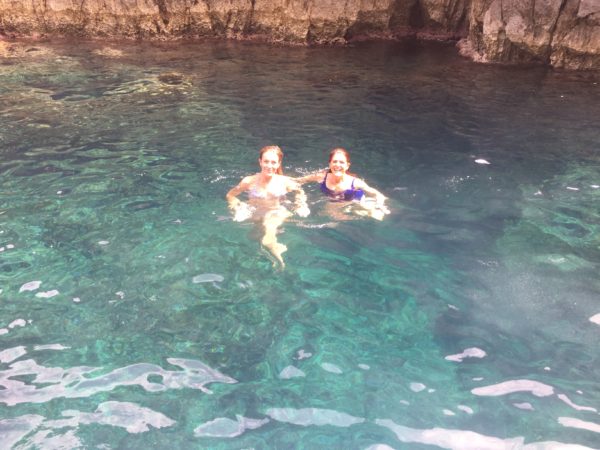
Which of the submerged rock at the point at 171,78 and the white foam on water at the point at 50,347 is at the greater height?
the submerged rock at the point at 171,78

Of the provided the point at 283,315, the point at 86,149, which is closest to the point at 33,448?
the point at 283,315

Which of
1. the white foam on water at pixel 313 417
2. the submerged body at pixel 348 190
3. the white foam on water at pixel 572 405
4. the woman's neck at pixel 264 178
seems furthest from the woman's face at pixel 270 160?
the white foam on water at pixel 572 405

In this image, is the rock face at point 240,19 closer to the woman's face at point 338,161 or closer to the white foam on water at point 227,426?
the woman's face at point 338,161

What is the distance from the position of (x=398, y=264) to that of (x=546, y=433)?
8.12ft

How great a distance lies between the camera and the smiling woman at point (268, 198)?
21.4ft

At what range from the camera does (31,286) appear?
532cm

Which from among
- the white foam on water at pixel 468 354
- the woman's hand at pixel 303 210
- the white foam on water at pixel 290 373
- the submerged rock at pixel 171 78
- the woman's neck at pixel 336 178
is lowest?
the white foam on water at pixel 290 373

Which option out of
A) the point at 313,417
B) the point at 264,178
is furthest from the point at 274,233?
the point at 313,417

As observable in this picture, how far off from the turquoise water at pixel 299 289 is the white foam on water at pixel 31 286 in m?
0.02

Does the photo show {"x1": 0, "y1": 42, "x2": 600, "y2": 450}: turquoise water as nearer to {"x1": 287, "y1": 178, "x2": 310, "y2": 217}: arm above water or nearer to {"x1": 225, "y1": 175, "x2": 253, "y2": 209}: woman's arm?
{"x1": 225, "y1": 175, "x2": 253, "y2": 209}: woman's arm

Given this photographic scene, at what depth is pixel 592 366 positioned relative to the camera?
4289 mm

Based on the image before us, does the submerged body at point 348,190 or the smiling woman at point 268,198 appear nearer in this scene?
the smiling woman at point 268,198

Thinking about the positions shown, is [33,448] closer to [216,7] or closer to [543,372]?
[543,372]

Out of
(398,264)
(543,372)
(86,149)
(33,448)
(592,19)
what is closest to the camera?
(33,448)
